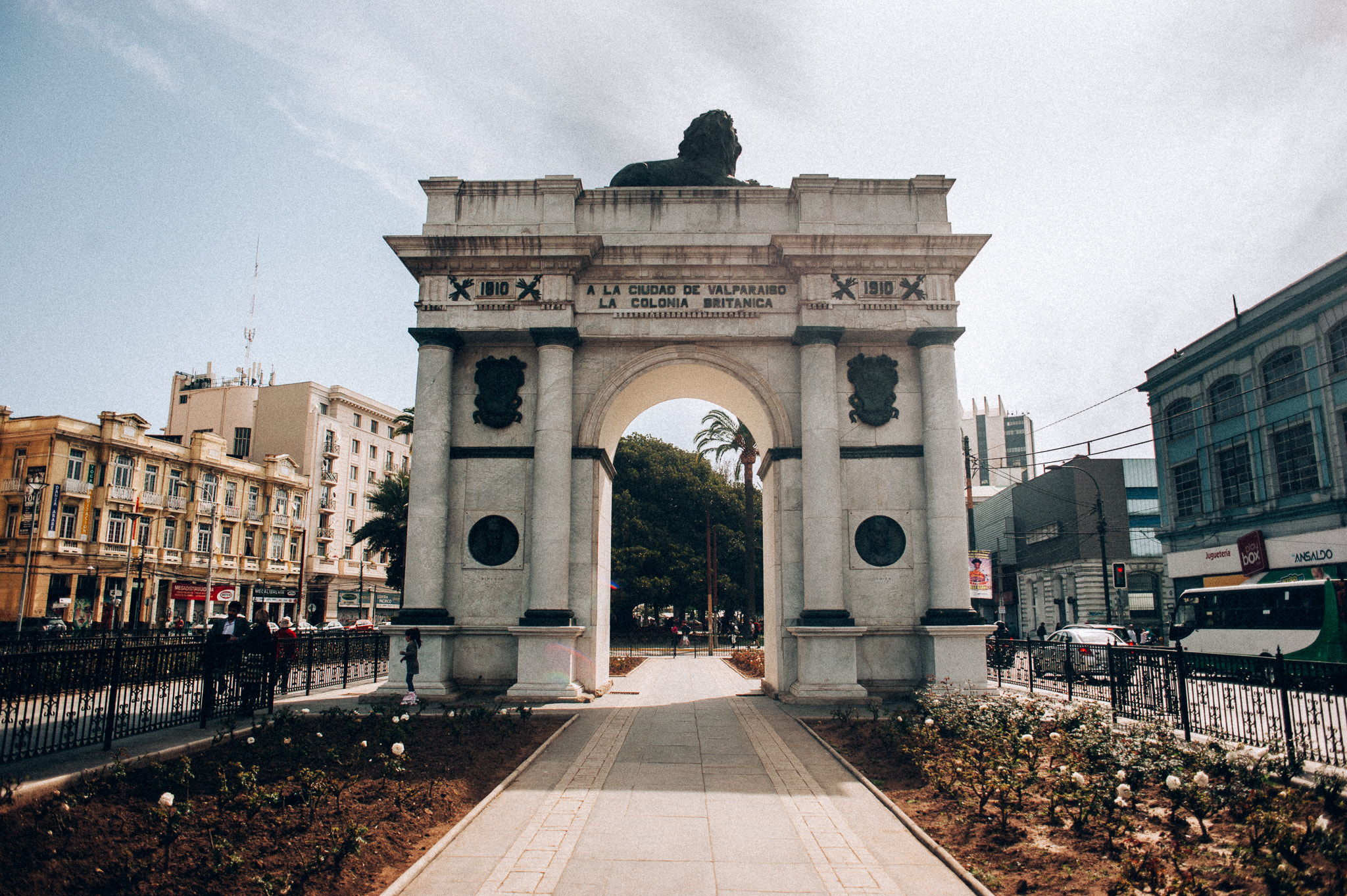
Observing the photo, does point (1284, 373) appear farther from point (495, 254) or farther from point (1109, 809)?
point (1109, 809)

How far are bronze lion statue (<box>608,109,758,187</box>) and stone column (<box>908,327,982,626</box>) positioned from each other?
5.93 metres

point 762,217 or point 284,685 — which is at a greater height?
point 762,217

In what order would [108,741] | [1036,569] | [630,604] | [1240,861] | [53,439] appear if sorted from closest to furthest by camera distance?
[1240,861]
[108,741]
[53,439]
[630,604]
[1036,569]

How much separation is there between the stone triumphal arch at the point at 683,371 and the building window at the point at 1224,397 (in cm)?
2627

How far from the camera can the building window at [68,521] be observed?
45.1 m

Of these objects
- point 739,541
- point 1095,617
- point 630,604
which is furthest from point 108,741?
point 1095,617

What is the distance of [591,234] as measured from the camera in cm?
1744

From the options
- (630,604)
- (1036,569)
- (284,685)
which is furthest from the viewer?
(1036,569)

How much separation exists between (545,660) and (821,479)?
265 inches

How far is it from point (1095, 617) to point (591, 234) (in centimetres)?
4622

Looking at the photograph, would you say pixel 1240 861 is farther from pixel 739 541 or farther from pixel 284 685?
pixel 739 541

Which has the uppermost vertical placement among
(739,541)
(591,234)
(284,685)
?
(591,234)

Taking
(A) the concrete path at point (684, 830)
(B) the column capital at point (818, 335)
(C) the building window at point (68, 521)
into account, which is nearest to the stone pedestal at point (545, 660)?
(A) the concrete path at point (684, 830)

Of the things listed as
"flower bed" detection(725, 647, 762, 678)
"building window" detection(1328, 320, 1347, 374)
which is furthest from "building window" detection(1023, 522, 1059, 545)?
"flower bed" detection(725, 647, 762, 678)
